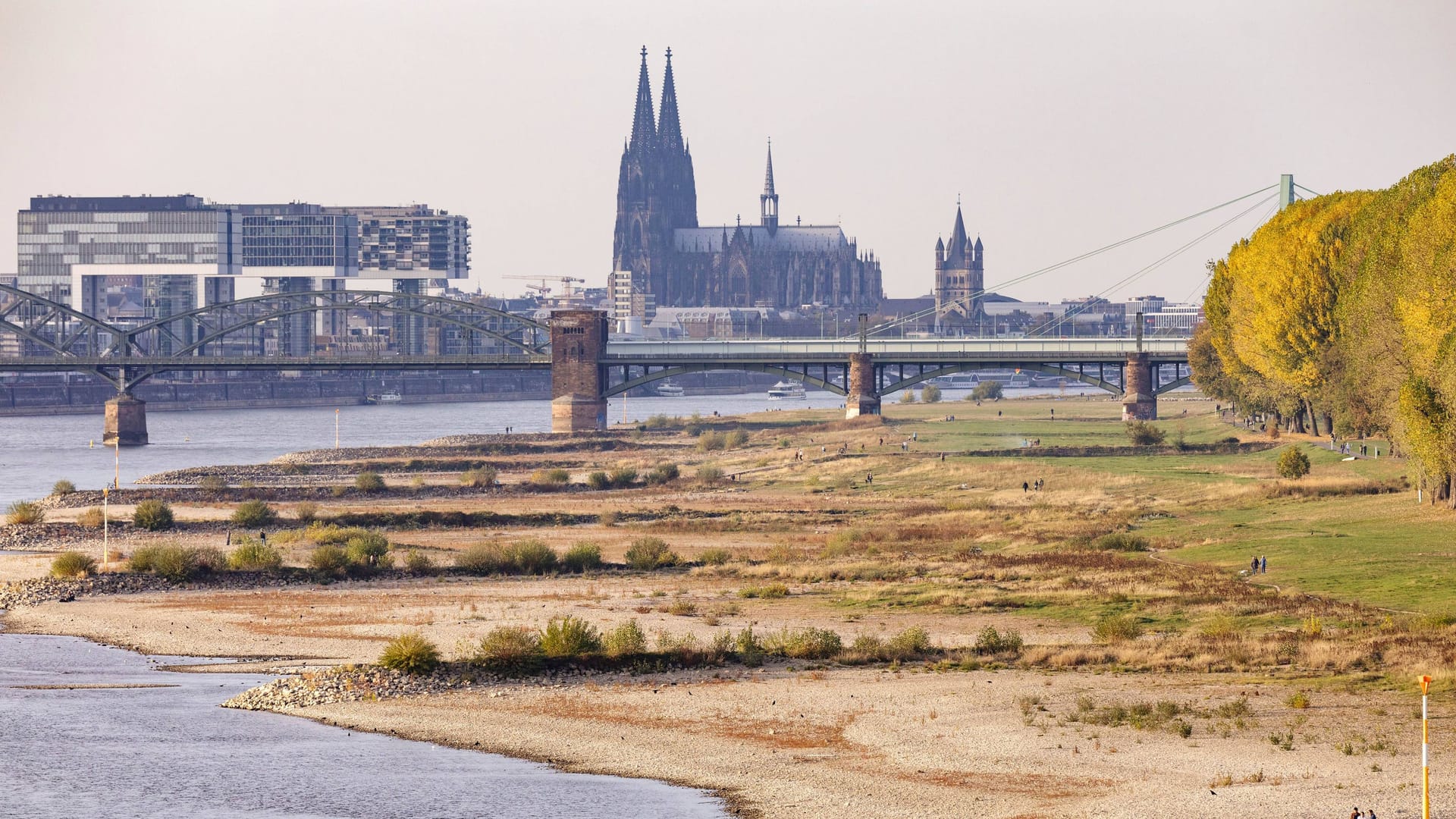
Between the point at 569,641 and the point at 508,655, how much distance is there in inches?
58.6

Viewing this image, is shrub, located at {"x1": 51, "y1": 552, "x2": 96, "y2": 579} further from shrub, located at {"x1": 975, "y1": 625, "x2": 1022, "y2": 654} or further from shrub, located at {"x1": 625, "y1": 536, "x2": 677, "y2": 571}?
shrub, located at {"x1": 975, "y1": 625, "x2": 1022, "y2": 654}

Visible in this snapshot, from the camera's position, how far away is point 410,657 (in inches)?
1549

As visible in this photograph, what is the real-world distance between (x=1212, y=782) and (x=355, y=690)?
18.0m

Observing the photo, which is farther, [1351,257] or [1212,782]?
[1351,257]

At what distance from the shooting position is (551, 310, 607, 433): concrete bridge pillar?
6220 inches

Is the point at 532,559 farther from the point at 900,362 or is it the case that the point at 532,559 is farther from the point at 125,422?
the point at 125,422

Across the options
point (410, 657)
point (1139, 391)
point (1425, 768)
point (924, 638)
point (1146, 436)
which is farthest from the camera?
point (1139, 391)

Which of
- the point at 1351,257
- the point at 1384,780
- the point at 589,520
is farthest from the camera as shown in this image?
the point at 1351,257

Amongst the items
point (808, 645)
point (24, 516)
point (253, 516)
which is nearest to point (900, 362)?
point (253, 516)

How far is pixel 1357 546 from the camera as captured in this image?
52.3 meters

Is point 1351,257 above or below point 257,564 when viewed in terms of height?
above

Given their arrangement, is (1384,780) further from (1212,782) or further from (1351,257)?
(1351,257)

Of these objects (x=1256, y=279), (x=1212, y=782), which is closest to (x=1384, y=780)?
(x=1212, y=782)

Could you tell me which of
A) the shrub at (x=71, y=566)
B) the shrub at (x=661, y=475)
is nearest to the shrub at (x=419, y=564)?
the shrub at (x=71, y=566)
